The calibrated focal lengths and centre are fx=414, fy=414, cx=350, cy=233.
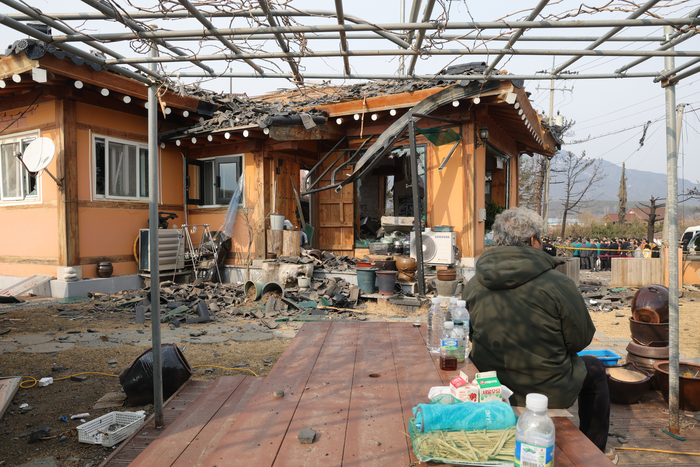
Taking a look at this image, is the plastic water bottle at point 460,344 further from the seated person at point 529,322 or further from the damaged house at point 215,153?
the damaged house at point 215,153

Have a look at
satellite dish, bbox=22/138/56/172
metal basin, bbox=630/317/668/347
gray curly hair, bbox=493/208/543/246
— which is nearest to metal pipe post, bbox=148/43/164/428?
gray curly hair, bbox=493/208/543/246

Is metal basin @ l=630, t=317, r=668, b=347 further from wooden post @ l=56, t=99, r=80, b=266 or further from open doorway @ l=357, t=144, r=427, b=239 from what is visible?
open doorway @ l=357, t=144, r=427, b=239

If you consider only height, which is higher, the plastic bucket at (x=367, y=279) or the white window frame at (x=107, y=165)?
the white window frame at (x=107, y=165)

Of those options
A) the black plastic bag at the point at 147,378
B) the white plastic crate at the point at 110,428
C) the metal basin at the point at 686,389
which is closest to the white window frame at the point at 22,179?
the black plastic bag at the point at 147,378

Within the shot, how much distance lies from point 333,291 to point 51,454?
555 centimetres

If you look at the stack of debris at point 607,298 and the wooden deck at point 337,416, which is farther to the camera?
the stack of debris at point 607,298

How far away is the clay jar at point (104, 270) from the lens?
9.08 m

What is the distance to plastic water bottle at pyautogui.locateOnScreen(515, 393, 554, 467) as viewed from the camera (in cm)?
126

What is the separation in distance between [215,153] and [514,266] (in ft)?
33.3

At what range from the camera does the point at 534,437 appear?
4.16 ft

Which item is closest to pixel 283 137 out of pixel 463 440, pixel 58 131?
pixel 58 131

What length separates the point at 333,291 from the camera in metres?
8.12

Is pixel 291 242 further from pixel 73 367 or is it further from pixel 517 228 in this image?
pixel 517 228

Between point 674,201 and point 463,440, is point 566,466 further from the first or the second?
point 674,201
